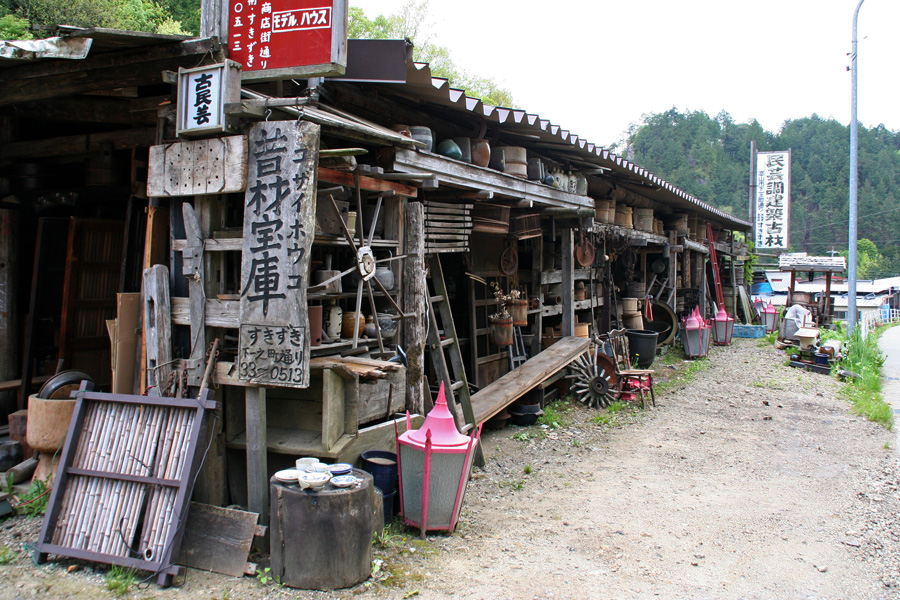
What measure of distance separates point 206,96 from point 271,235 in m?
0.98

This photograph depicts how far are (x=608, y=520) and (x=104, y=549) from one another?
11.8ft

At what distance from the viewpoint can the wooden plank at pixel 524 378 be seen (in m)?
6.77

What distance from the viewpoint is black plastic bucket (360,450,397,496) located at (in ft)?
15.1

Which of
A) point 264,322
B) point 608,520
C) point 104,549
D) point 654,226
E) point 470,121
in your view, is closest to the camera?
point 104,549

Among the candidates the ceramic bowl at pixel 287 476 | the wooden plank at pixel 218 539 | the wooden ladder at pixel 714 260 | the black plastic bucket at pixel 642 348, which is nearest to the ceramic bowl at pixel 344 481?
the ceramic bowl at pixel 287 476

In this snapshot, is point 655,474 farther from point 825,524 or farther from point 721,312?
point 721,312

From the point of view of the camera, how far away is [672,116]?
61.7m

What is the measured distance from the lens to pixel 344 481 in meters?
3.66

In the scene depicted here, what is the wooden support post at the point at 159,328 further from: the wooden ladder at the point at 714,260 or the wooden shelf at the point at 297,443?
the wooden ladder at the point at 714,260

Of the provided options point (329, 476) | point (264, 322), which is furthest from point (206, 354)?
point (329, 476)

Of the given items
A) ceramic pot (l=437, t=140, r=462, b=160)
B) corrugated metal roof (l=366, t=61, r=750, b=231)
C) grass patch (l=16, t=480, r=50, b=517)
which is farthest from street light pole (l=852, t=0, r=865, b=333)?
grass patch (l=16, t=480, r=50, b=517)

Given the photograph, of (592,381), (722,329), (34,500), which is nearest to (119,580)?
(34,500)

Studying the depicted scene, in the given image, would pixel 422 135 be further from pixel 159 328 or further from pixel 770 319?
pixel 770 319

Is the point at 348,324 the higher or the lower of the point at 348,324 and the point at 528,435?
the higher
